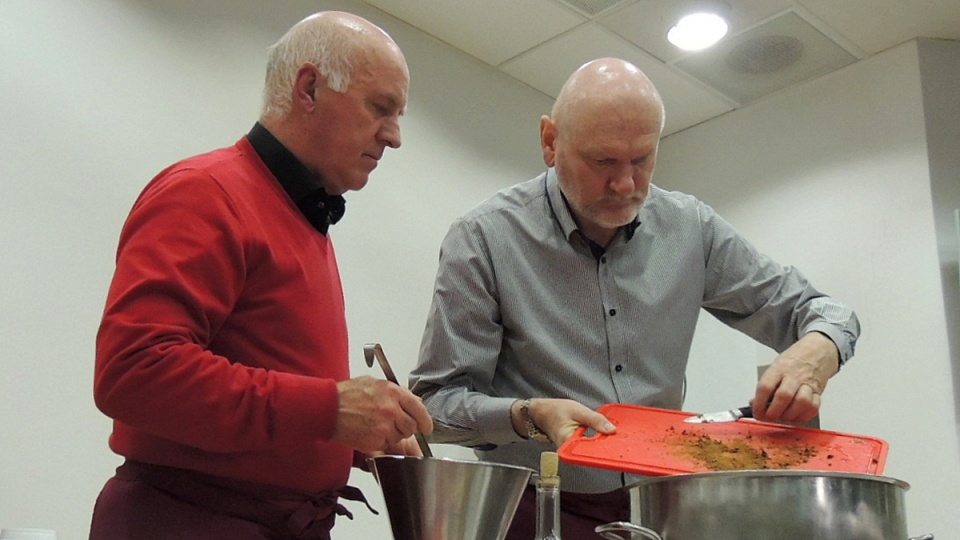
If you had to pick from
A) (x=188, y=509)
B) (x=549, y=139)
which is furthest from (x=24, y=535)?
(x=549, y=139)

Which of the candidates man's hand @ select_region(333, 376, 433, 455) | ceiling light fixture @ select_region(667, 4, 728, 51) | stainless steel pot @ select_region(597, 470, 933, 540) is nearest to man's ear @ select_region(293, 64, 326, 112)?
man's hand @ select_region(333, 376, 433, 455)

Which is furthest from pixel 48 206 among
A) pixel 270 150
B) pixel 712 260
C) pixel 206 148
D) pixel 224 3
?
pixel 712 260

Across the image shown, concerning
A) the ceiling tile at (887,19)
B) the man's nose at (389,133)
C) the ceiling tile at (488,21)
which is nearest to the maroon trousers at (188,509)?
the man's nose at (389,133)

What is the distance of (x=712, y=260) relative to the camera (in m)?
1.58

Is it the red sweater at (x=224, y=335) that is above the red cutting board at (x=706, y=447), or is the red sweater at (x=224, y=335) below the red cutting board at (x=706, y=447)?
above

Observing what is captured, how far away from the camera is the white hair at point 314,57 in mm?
1232

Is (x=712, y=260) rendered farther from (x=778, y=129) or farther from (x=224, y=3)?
(x=778, y=129)

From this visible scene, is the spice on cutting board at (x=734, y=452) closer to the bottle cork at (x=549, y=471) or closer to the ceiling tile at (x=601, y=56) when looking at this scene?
the bottle cork at (x=549, y=471)

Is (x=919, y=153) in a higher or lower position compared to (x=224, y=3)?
lower

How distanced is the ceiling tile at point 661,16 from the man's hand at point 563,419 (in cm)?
207

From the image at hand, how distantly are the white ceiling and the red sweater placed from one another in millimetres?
2019

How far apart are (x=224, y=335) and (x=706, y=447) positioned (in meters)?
0.57

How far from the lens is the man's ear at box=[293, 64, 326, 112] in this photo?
4.01 ft

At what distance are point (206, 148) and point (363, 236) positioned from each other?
53cm
